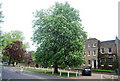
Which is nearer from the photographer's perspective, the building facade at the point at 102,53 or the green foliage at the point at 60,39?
the green foliage at the point at 60,39

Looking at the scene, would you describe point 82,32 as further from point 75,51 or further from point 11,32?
point 11,32

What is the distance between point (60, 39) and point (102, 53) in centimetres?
2169

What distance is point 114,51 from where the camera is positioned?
124 ft

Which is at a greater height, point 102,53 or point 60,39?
point 60,39

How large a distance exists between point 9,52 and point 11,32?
15839 millimetres

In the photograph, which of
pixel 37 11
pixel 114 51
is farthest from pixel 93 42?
pixel 37 11

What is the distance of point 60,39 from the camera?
74.2ft

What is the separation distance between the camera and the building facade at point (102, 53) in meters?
37.2

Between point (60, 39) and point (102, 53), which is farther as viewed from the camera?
point (102, 53)

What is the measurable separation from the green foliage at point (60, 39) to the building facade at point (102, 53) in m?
16.6

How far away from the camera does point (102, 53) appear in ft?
132

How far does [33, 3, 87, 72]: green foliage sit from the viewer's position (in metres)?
21.6

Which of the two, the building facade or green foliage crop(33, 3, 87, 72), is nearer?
green foliage crop(33, 3, 87, 72)

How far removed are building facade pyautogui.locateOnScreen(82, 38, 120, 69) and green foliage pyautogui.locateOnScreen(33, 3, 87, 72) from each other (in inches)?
652
